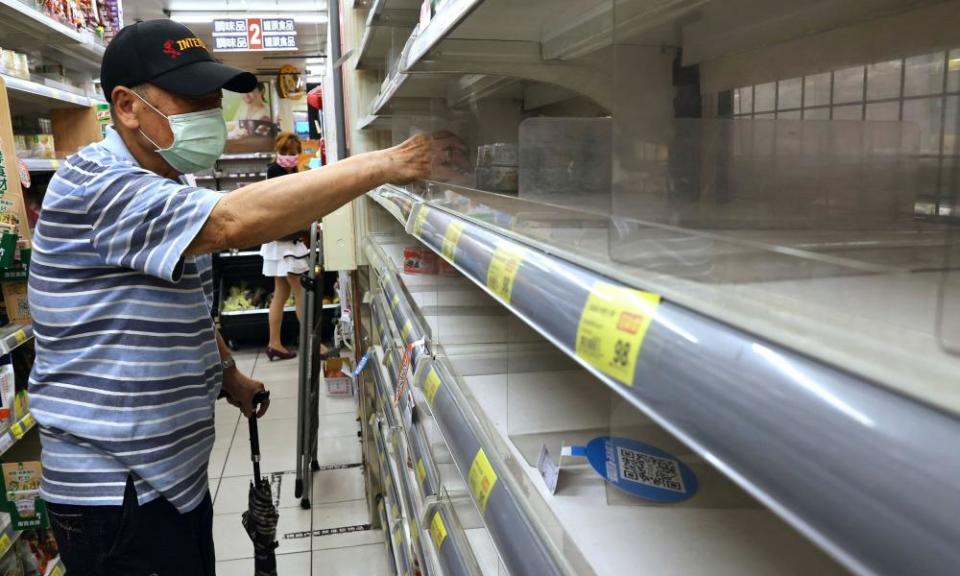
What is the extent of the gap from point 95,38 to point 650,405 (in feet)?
13.7

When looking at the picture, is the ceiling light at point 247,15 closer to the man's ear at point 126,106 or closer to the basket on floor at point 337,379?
the basket on floor at point 337,379

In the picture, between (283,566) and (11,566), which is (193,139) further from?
(283,566)

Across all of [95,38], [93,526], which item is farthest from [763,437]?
[95,38]

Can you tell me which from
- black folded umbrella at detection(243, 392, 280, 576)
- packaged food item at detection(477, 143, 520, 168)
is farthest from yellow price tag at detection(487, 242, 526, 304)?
black folded umbrella at detection(243, 392, 280, 576)

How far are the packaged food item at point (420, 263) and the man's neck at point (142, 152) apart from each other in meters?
0.72

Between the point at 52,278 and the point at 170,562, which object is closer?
the point at 52,278

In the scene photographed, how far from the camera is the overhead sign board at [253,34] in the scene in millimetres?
7441

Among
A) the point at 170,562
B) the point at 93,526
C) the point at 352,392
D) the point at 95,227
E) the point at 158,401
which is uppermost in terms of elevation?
the point at 95,227

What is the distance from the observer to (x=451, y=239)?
1.09 m

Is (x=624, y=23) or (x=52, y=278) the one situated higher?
(x=624, y=23)

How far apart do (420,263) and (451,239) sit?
43.9 inches

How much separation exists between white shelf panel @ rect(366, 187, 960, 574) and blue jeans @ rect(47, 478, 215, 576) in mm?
1538

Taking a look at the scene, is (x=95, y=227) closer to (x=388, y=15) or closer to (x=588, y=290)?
(x=388, y=15)

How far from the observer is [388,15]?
2.03m
